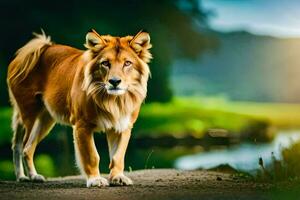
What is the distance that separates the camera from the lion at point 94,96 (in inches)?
181

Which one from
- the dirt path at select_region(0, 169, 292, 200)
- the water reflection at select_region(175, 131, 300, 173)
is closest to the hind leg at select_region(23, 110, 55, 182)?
the dirt path at select_region(0, 169, 292, 200)

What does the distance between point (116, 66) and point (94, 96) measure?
0.25 m

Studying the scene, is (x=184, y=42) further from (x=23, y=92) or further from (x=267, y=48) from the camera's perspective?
(x=23, y=92)

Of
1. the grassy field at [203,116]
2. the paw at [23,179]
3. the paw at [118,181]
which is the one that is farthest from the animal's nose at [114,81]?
the grassy field at [203,116]

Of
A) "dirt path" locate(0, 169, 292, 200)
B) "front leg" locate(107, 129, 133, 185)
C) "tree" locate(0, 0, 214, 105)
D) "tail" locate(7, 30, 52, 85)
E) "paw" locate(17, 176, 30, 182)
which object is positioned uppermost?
"tree" locate(0, 0, 214, 105)

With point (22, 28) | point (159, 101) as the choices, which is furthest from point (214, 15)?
point (22, 28)

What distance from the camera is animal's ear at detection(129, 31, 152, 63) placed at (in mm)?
4734

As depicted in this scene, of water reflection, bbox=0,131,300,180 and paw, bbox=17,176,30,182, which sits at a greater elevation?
water reflection, bbox=0,131,300,180

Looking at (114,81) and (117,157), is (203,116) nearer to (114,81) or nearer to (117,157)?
(117,157)

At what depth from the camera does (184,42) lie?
20.8 ft

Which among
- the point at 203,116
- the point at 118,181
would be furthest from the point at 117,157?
the point at 203,116

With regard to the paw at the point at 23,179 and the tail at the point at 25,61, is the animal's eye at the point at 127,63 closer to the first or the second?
the tail at the point at 25,61

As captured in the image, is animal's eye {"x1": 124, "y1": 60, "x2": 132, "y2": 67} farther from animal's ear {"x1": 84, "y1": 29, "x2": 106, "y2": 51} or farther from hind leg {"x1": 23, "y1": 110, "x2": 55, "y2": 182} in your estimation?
hind leg {"x1": 23, "y1": 110, "x2": 55, "y2": 182}

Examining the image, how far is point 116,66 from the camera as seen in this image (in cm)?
455
